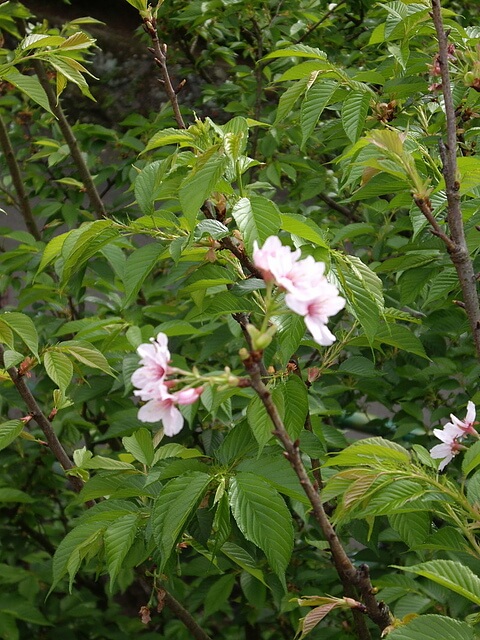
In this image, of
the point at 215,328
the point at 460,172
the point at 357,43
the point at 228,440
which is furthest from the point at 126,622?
the point at 357,43

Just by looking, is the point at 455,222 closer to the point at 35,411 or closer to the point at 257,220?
the point at 257,220

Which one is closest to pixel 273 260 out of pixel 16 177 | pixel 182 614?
pixel 182 614

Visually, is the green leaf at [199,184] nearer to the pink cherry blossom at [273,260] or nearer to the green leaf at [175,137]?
the green leaf at [175,137]

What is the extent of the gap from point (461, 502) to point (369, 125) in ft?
2.68

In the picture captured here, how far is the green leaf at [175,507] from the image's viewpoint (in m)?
0.93

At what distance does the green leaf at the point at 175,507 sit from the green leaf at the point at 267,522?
0.04 metres

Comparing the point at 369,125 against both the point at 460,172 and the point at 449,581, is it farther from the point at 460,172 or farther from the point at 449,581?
the point at 449,581

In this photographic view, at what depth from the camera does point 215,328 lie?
1712 mm

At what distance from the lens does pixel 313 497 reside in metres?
0.72

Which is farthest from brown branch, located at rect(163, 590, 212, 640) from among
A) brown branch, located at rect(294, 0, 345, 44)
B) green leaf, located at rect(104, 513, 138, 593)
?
brown branch, located at rect(294, 0, 345, 44)

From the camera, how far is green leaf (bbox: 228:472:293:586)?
0.93 m

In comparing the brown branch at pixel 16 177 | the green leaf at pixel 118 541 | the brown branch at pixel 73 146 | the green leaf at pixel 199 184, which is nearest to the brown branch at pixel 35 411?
the green leaf at pixel 118 541

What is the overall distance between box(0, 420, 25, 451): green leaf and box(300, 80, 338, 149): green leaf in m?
0.62

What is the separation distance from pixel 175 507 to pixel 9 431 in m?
0.43
